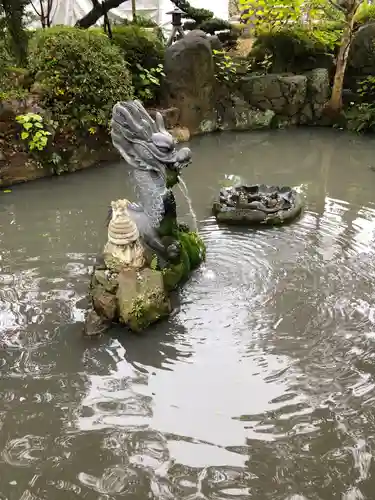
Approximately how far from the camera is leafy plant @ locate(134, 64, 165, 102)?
10.1 m

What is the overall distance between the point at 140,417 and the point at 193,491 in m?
0.68

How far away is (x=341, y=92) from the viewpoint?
11648 millimetres

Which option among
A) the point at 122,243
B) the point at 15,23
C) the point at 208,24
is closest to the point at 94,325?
the point at 122,243

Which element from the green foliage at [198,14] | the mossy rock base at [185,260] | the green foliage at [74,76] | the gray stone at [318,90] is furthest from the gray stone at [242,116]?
the mossy rock base at [185,260]

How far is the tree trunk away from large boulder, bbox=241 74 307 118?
0.63 meters

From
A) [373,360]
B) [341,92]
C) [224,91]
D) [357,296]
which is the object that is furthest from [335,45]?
[373,360]

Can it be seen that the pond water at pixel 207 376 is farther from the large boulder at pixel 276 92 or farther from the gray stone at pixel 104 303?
the large boulder at pixel 276 92

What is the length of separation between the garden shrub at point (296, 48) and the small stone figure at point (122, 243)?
29.5 ft

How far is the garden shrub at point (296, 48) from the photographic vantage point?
11773 mm

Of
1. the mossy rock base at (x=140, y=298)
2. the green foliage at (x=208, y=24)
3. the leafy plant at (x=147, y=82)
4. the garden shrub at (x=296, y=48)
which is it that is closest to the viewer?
the mossy rock base at (x=140, y=298)

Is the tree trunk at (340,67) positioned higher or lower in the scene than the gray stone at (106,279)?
higher

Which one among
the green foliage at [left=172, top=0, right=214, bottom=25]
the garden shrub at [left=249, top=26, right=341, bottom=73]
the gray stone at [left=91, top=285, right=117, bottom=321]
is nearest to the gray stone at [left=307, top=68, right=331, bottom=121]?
the garden shrub at [left=249, top=26, right=341, bottom=73]

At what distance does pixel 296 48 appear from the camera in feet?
39.1

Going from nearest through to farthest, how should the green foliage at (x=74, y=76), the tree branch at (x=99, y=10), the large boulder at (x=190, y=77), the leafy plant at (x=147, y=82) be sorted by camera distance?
the green foliage at (x=74, y=76) → the leafy plant at (x=147, y=82) → the large boulder at (x=190, y=77) → the tree branch at (x=99, y=10)
